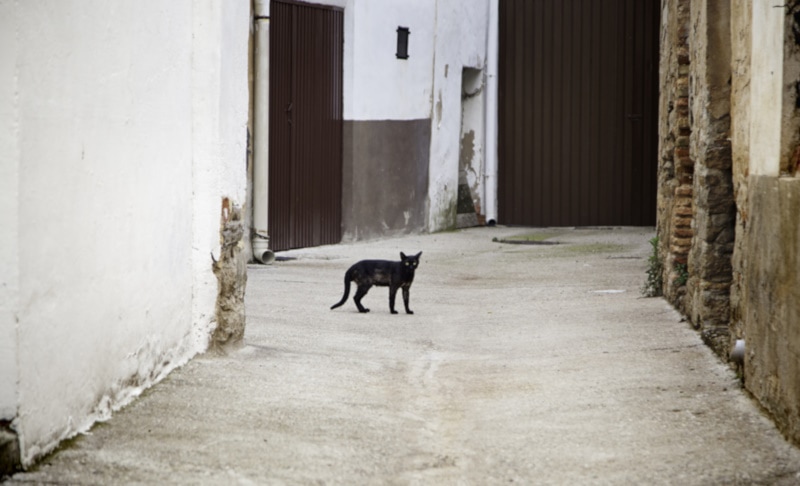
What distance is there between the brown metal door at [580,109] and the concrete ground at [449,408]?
7589 millimetres

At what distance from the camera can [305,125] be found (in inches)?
505

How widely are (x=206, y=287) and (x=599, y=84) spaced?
11037 mm

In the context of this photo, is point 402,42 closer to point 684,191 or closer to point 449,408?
point 684,191

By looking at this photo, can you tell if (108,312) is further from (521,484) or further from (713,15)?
(713,15)

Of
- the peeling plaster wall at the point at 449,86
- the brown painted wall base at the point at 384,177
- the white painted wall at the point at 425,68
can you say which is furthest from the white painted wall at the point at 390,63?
the peeling plaster wall at the point at 449,86

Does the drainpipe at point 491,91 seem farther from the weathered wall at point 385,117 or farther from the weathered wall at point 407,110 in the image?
the weathered wall at point 385,117

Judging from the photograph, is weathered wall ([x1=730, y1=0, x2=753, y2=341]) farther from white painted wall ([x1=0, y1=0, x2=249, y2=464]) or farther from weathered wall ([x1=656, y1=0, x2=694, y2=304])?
white painted wall ([x1=0, y1=0, x2=249, y2=464])

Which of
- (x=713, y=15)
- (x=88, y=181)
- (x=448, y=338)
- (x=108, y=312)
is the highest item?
(x=713, y=15)

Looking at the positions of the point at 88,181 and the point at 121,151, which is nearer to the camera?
the point at 88,181

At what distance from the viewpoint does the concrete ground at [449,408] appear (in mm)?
4285

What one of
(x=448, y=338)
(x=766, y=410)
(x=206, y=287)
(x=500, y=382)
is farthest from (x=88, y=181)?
(x=448, y=338)

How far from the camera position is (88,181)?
4.55 meters

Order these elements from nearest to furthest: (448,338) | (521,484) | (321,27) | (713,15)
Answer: (521,484)
(713,15)
(448,338)
(321,27)

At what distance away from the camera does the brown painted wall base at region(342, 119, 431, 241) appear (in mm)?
13664
